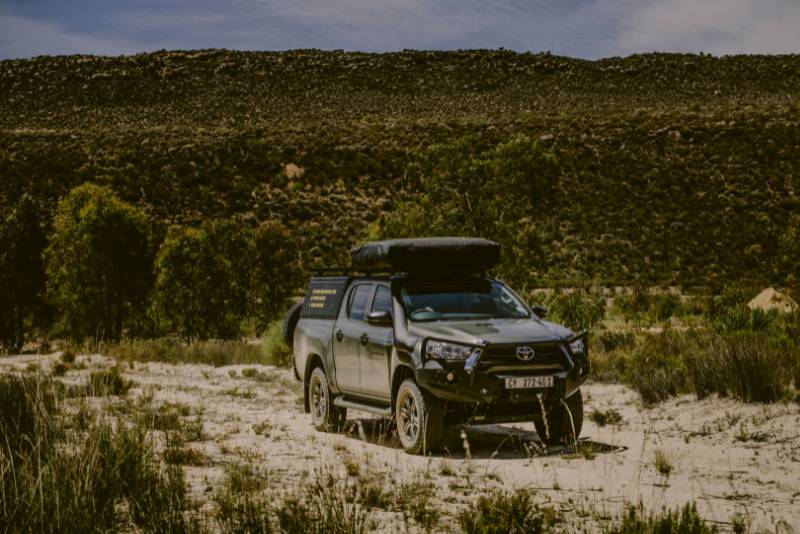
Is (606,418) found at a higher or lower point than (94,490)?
lower

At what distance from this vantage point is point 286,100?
82.5 meters

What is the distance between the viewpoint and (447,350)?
10109mm

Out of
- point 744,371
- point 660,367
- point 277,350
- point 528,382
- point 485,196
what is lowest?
point 277,350

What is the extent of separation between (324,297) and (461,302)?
235 cm

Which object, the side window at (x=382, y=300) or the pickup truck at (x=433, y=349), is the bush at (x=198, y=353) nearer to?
the pickup truck at (x=433, y=349)

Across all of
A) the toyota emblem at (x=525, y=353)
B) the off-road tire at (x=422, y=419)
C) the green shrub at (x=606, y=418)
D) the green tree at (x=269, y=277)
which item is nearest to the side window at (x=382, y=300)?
the off-road tire at (x=422, y=419)

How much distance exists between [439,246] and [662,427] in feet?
12.0

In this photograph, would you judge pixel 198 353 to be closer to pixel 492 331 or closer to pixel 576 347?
pixel 492 331

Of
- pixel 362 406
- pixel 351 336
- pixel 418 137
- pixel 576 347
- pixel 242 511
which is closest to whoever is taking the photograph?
pixel 242 511

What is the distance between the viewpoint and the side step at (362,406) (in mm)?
11164

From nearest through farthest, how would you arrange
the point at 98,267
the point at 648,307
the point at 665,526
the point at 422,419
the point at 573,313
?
the point at 665,526 → the point at 422,419 → the point at 573,313 → the point at 98,267 → the point at 648,307

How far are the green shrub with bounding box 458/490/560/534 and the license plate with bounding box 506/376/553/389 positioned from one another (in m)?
2.91

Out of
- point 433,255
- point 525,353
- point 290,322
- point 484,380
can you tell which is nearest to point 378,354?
point 433,255

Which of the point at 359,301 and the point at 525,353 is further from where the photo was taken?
the point at 359,301
